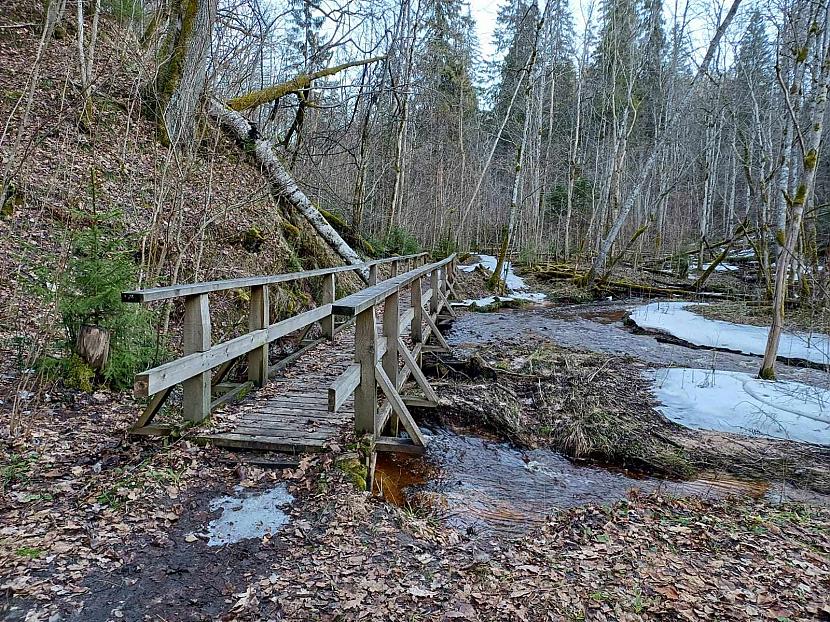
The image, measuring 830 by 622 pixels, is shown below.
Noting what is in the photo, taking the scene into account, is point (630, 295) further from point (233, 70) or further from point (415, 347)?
point (233, 70)

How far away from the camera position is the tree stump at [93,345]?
4922 millimetres

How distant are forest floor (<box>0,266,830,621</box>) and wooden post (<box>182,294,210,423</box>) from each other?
1.24 ft

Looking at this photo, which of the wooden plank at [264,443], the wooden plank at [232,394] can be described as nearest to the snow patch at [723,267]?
the wooden plank at [232,394]

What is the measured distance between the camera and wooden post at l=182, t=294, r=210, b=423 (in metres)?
4.21

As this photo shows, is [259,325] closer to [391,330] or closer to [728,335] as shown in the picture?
[391,330]

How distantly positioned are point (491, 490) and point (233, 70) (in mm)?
6510

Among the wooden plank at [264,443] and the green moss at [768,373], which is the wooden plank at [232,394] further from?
the green moss at [768,373]

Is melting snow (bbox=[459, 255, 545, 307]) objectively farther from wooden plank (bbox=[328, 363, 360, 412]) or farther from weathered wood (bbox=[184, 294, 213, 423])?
weathered wood (bbox=[184, 294, 213, 423])

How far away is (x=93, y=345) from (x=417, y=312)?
458cm

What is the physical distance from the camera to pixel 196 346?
13.9 ft

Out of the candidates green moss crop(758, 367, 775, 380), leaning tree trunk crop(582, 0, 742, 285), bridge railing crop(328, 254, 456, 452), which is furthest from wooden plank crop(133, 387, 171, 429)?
leaning tree trunk crop(582, 0, 742, 285)

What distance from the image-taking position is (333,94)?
657 inches

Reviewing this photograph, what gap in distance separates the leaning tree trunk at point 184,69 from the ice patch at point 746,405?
23.8 ft

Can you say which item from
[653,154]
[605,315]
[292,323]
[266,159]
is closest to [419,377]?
[292,323]
